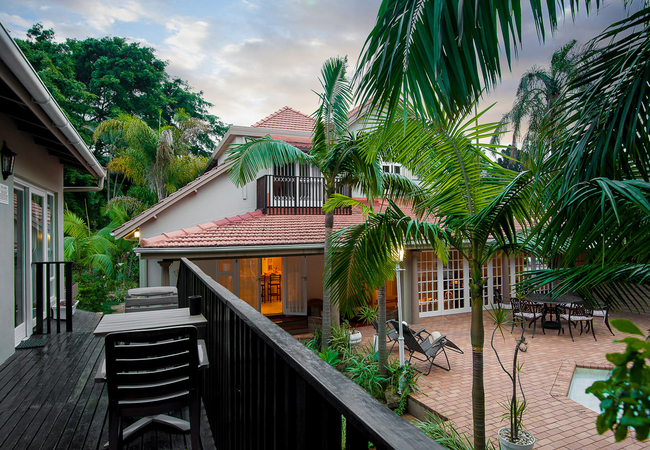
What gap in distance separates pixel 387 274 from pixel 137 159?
47.7ft

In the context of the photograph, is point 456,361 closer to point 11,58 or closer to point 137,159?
point 11,58

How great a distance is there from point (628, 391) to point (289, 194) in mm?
11715

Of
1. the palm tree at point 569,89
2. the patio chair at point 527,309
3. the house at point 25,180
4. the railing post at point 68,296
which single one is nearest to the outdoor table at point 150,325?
the palm tree at point 569,89

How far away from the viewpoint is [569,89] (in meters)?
3.12

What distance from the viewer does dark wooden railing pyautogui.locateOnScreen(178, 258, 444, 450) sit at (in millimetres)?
846

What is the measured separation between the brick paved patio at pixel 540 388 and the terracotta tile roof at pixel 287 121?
7.61m

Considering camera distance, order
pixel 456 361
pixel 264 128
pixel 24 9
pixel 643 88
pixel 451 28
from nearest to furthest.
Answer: pixel 451 28
pixel 643 88
pixel 456 361
pixel 264 128
pixel 24 9

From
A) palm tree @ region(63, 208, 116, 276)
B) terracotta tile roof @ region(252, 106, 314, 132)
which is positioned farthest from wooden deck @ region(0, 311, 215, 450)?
terracotta tile roof @ region(252, 106, 314, 132)

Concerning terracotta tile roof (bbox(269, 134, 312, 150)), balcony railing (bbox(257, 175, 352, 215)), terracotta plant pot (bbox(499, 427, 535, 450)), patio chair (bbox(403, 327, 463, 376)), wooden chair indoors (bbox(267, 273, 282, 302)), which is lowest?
terracotta plant pot (bbox(499, 427, 535, 450))

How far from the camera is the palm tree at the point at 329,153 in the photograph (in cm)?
741

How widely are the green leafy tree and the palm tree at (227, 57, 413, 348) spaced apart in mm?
6584

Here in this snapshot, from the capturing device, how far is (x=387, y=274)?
5801 mm

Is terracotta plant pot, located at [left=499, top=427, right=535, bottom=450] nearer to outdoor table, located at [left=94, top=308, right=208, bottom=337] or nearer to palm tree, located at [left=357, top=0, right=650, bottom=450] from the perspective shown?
palm tree, located at [left=357, top=0, right=650, bottom=450]

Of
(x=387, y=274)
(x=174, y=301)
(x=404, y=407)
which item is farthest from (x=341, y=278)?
(x=404, y=407)
